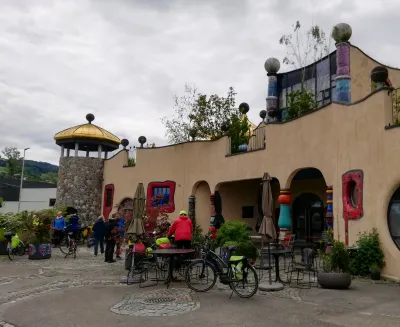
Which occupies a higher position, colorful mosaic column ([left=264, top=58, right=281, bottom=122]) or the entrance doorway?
colorful mosaic column ([left=264, top=58, right=281, bottom=122])

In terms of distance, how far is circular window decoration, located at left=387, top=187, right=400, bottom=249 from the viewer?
965 centimetres

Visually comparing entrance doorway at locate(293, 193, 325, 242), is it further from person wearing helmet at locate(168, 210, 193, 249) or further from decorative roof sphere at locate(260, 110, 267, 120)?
person wearing helmet at locate(168, 210, 193, 249)

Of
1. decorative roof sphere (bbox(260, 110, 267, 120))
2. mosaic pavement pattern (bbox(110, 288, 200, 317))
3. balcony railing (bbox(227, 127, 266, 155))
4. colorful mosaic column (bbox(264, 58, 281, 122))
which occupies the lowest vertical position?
mosaic pavement pattern (bbox(110, 288, 200, 317))

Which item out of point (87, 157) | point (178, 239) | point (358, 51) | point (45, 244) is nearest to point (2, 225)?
point (45, 244)

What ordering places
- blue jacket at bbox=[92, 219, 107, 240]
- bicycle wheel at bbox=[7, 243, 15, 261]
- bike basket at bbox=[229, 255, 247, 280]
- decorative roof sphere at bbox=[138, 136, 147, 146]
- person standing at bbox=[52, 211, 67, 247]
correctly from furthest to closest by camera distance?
decorative roof sphere at bbox=[138, 136, 147, 146] < person standing at bbox=[52, 211, 67, 247] < blue jacket at bbox=[92, 219, 107, 240] < bicycle wheel at bbox=[7, 243, 15, 261] < bike basket at bbox=[229, 255, 247, 280]

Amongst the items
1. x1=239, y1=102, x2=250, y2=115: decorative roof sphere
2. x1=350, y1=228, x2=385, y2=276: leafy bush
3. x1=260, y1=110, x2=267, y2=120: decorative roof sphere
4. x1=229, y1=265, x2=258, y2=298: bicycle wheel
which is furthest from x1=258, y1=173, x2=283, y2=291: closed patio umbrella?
x1=260, y1=110, x2=267, y2=120: decorative roof sphere

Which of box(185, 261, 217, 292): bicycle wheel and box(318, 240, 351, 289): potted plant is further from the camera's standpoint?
box(318, 240, 351, 289): potted plant

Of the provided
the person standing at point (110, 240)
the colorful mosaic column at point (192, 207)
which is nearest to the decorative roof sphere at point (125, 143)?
the colorful mosaic column at point (192, 207)

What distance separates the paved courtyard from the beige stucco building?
229cm

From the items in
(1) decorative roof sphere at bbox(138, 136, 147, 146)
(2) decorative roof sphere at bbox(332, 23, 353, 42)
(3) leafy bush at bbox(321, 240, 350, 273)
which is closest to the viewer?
(3) leafy bush at bbox(321, 240, 350, 273)

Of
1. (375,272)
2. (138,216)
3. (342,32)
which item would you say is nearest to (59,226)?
(138,216)

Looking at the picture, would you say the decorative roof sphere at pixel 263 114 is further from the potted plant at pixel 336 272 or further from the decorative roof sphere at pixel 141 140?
the potted plant at pixel 336 272

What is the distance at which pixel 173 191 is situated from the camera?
20.8 meters

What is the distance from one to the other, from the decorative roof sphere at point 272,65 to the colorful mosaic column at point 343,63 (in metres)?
5.28
